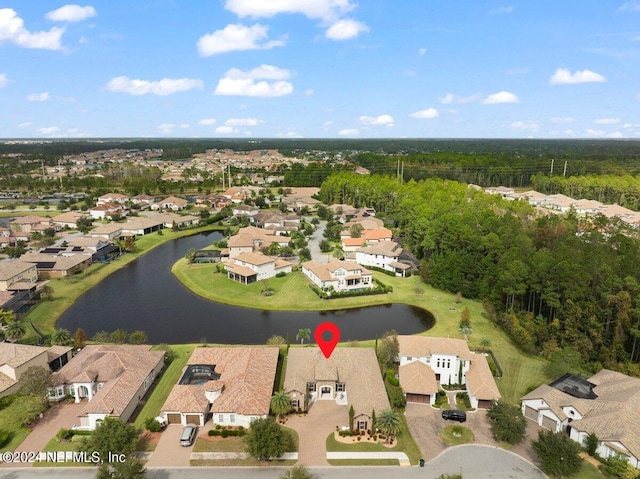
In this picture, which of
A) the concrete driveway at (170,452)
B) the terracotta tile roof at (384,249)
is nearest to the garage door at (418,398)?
the concrete driveway at (170,452)

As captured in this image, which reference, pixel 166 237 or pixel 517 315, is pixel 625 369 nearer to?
pixel 517 315

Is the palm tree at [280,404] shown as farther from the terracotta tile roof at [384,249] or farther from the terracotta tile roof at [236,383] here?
the terracotta tile roof at [384,249]

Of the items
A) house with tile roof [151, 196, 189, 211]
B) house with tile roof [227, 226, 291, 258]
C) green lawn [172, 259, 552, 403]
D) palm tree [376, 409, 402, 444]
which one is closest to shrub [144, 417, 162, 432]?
palm tree [376, 409, 402, 444]

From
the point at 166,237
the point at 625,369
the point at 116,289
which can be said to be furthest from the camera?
the point at 166,237

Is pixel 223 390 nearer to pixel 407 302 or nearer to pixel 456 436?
pixel 456 436

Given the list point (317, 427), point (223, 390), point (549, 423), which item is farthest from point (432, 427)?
point (223, 390)

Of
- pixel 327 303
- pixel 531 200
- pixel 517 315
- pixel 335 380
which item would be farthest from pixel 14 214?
pixel 531 200

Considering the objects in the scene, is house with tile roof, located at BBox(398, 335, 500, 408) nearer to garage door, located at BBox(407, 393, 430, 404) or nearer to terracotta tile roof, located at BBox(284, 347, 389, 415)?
garage door, located at BBox(407, 393, 430, 404)
